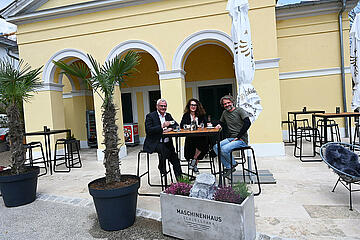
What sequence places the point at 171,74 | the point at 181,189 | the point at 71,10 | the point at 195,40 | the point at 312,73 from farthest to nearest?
the point at 312,73 → the point at 71,10 → the point at 171,74 → the point at 195,40 → the point at 181,189

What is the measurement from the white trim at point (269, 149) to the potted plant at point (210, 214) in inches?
153

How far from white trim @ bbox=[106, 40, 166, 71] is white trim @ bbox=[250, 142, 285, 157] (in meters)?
3.18

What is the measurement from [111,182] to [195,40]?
449 centimetres

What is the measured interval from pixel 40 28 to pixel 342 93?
30.8 feet

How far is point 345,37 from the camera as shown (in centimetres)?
738

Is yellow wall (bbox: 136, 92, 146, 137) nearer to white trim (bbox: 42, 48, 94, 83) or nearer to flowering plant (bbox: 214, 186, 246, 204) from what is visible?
white trim (bbox: 42, 48, 94, 83)

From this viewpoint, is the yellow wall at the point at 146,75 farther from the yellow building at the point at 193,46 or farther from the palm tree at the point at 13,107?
the palm tree at the point at 13,107

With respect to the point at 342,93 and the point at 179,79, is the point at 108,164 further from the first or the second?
the point at 342,93

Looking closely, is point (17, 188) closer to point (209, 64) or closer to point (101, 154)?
point (101, 154)

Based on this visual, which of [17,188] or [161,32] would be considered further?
[161,32]

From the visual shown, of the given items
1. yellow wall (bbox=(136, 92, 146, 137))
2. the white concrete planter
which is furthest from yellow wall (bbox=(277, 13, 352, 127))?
the white concrete planter

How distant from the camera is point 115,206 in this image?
262 centimetres

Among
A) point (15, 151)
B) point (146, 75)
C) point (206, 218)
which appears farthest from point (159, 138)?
point (146, 75)

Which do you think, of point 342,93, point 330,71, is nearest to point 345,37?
point 330,71
